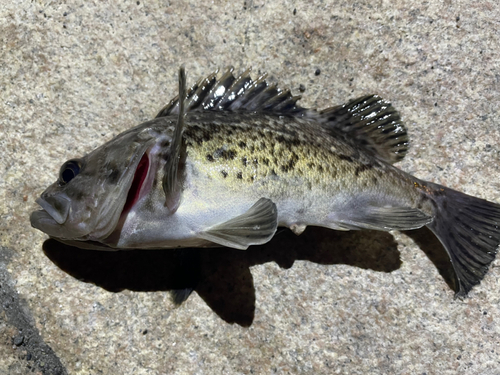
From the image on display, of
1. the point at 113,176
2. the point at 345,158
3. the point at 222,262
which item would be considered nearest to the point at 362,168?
the point at 345,158

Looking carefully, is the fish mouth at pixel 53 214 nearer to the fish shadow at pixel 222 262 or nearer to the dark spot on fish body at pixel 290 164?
the fish shadow at pixel 222 262

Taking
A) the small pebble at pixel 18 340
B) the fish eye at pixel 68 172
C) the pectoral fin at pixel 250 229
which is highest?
the fish eye at pixel 68 172

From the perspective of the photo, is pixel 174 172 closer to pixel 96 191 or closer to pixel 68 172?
pixel 96 191

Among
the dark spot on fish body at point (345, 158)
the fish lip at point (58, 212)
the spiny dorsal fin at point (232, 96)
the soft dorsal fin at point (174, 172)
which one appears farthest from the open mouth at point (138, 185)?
the dark spot on fish body at point (345, 158)

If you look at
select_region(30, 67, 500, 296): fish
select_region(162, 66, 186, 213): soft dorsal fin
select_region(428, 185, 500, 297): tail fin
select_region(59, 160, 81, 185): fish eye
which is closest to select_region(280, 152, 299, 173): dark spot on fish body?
select_region(30, 67, 500, 296): fish

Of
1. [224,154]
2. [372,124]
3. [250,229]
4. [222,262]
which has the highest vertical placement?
[224,154]

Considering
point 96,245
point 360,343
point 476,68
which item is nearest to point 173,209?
point 96,245
